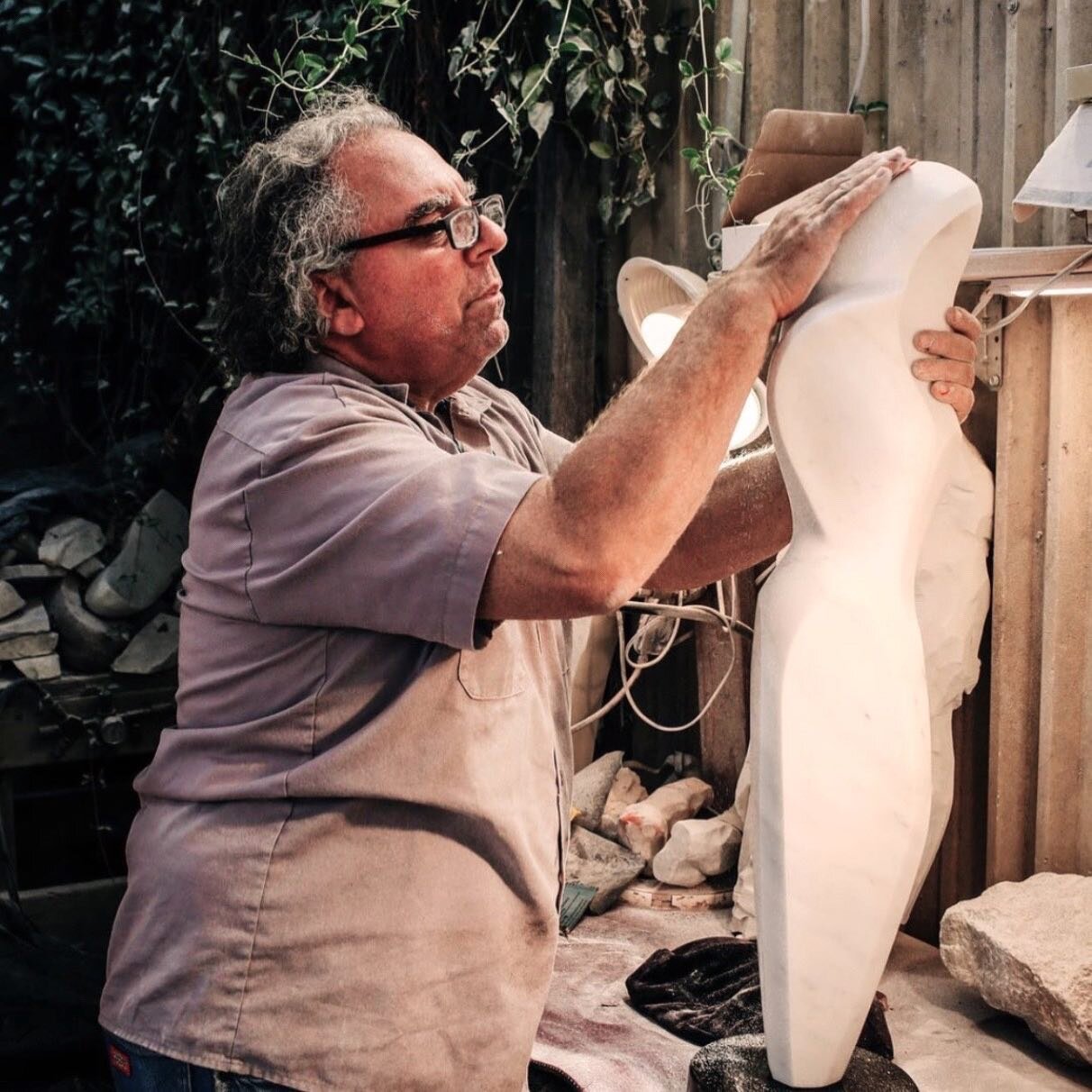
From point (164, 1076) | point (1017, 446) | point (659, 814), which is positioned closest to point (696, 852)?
point (659, 814)

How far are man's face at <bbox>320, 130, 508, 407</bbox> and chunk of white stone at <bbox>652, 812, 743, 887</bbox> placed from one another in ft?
6.12

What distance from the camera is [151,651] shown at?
4.27 metres

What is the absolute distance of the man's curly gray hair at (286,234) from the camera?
1730 millimetres

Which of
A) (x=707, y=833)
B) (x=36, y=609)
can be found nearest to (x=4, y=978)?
(x=36, y=609)

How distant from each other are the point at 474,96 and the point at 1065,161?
2235mm

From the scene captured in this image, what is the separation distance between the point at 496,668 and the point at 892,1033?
1.49 m

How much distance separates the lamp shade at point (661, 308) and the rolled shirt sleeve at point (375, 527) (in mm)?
1384

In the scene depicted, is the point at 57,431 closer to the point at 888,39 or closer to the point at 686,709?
the point at 686,709

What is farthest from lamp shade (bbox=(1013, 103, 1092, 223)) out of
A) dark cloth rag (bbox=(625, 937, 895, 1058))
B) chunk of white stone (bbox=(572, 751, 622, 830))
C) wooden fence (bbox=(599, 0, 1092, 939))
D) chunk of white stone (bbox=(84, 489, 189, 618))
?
chunk of white stone (bbox=(84, 489, 189, 618))

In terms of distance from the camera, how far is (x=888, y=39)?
9.79ft

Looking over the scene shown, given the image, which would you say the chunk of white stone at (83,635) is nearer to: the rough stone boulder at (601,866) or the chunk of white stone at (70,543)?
the chunk of white stone at (70,543)

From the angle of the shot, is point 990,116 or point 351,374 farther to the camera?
point 990,116

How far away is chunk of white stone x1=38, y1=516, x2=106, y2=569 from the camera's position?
14.1ft

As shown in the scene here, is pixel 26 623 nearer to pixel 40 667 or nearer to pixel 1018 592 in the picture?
pixel 40 667
